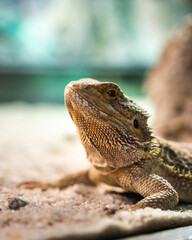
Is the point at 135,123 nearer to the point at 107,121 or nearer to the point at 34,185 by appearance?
the point at 107,121

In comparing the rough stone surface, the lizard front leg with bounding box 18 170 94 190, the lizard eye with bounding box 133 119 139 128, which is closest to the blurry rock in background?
the rough stone surface

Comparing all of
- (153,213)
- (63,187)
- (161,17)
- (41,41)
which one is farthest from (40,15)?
(153,213)

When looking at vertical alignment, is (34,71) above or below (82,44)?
below

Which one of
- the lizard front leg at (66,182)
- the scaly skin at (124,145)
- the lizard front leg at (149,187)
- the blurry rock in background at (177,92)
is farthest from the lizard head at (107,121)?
the blurry rock in background at (177,92)

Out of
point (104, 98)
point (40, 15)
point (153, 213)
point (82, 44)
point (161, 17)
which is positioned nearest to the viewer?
point (153, 213)

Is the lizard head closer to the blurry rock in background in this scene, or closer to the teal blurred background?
the blurry rock in background

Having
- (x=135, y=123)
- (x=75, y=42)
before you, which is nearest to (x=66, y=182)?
(x=135, y=123)

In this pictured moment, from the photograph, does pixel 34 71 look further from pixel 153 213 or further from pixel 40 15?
pixel 153 213
